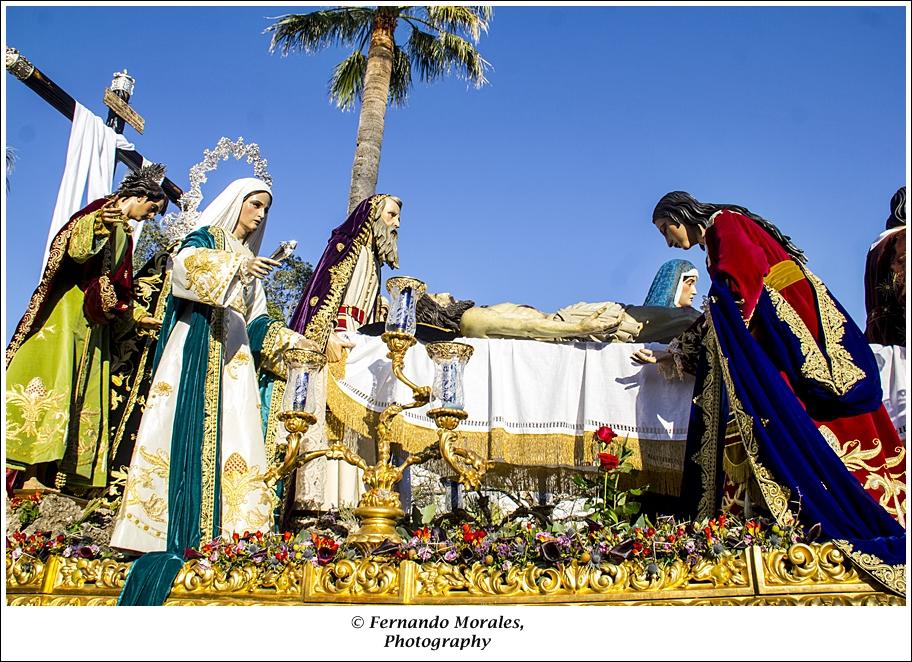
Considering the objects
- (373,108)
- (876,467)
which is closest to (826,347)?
(876,467)

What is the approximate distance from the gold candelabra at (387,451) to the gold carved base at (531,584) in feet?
1.17

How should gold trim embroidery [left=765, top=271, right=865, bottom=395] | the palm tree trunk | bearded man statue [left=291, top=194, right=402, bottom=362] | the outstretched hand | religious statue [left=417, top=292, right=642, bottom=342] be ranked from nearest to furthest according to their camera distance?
gold trim embroidery [left=765, top=271, right=865, bottom=395] < the outstretched hand < religious statue [left=417, top=292, right=642, bottom=342] < bearded man statue [left=291, top=194, right=402, bottom=362] < the palm tree trunk

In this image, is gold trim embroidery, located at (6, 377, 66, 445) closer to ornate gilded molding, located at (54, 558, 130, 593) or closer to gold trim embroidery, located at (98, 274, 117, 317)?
gold trim embroidery, located at (98, 274, 117, 317)

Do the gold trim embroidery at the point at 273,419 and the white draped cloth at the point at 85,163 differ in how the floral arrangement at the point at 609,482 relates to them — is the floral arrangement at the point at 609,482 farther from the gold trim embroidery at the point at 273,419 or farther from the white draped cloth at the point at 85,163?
the white draped cloth at the point at 85,163

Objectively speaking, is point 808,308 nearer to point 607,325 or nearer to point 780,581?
point 607,325

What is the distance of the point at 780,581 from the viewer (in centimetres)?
432

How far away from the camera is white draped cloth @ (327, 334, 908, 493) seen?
602 cm

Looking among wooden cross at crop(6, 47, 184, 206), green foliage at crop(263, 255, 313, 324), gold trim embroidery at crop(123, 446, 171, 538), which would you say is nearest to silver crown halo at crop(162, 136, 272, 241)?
wooden cross at crop(6, 47, 184, 206)

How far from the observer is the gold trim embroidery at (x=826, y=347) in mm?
5105

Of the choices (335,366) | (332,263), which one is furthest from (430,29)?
(335,366)

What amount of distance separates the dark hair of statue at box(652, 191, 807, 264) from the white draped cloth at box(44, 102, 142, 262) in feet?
18.7

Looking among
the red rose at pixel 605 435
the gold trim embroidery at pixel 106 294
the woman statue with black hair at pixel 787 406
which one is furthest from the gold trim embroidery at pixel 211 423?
the woman statue with black hair at pixel 787 406

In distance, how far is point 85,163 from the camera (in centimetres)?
959

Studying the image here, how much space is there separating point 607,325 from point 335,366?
6.34ft
